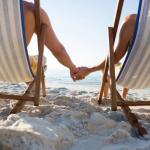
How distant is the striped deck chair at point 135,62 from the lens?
9.19 feet

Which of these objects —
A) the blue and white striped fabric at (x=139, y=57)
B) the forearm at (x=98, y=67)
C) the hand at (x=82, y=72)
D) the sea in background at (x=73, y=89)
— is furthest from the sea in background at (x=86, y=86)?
the blue and white striped fabric at (x=139, y=57)

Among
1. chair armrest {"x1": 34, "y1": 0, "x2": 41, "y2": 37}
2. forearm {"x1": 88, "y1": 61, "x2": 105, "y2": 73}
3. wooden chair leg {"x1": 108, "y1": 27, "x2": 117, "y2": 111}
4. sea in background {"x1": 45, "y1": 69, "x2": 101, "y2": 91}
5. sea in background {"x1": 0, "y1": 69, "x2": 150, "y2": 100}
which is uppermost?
chair armrest {"x1": 34, "y1": 0, "x2": 41, "y2": 37}

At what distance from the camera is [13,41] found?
9.93 feet

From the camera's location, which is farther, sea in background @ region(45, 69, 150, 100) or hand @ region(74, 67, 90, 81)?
sea in background @ region(45, 69, 150, 100)

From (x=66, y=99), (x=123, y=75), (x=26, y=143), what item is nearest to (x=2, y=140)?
(x=26, y=143)

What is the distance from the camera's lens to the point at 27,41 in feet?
10.8

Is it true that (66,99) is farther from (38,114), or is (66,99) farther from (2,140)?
(2,140)

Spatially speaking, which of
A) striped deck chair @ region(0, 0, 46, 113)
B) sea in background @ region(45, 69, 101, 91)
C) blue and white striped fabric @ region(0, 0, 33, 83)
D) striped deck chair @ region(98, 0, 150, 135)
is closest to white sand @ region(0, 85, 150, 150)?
striped deck chair @ region(98, 0, 150, 135)

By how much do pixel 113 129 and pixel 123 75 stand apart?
1.79ft

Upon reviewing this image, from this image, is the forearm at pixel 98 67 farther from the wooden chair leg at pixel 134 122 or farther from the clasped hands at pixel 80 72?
the wooden chair leg at pixel 134 122

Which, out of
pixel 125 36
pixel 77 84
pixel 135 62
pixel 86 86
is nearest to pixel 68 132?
pixel 135 62

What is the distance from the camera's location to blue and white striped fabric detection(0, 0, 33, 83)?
2.91 meters

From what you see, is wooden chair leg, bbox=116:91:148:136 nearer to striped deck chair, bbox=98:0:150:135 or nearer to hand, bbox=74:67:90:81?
striped deck chair, bbox=98:0:150:135

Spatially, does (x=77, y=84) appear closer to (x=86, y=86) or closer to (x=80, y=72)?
(x=86, y=86)
